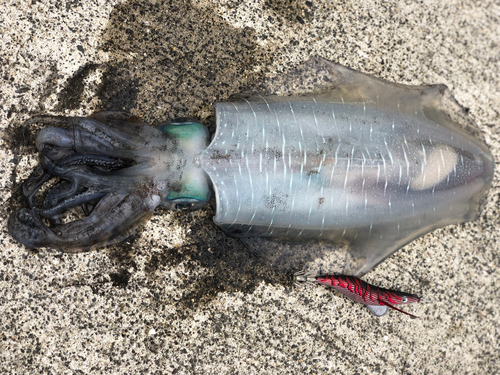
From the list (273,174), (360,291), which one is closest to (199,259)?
(273,174)

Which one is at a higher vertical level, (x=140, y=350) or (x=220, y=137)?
(x=220, y=137)

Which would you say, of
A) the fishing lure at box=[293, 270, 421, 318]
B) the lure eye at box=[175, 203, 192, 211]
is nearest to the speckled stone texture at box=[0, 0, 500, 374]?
the fishing lure at box=[293, 270, 421, 318]

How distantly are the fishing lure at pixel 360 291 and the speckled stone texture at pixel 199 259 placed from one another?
0.09 metres

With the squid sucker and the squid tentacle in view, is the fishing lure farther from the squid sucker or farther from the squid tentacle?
the squid tentacle

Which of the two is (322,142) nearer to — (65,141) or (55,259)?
(65,141)

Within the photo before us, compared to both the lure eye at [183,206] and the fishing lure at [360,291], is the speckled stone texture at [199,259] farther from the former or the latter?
the lure eye at [183,206]

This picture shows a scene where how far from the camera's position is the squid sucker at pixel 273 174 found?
1.77 m

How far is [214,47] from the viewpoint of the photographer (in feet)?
7.12

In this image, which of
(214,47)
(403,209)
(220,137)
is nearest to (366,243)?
(403,209)

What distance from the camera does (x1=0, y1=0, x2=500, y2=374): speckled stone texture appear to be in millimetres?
1957

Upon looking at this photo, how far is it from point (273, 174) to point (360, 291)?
Answer: 84 centimetres

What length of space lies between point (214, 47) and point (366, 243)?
54.9 inches

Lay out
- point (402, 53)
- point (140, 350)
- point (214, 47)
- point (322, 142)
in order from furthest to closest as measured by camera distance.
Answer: point (402, 53), point (214, 47), point (140, 350), point (322, 142)

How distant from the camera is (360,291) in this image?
6.75 ft
